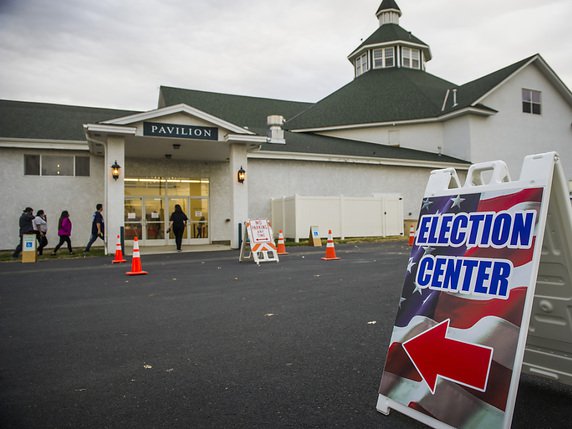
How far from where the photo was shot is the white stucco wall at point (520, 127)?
2712 centimetres

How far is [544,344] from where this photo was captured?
2.90m

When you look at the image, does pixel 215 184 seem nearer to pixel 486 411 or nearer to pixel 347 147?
pixel 347 147

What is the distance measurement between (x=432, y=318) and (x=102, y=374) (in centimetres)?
284

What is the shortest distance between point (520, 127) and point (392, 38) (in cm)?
1319

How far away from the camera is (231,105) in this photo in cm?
3195

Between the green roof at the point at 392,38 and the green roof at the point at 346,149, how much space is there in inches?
464

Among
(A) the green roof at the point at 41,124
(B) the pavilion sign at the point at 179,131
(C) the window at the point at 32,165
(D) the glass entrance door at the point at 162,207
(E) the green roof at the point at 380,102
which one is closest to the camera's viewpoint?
(B) the pavilion sign at the point at 179,131

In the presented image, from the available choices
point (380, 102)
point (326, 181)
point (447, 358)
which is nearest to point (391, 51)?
point (380, 102)

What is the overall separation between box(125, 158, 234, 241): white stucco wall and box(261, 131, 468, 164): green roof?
266 cm

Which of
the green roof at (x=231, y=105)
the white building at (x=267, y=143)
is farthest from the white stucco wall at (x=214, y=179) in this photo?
the green roof at (x=231, y=105)

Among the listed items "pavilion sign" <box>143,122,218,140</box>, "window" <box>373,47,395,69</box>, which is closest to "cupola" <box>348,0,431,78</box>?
"window" <box>373,47,395,69</box>

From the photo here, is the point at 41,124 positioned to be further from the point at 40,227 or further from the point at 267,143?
the point at 267,143

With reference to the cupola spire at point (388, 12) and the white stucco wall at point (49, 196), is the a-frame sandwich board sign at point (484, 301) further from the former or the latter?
the cupola spire at point (388, 12)

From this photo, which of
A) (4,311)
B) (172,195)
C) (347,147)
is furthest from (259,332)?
(347,147)
